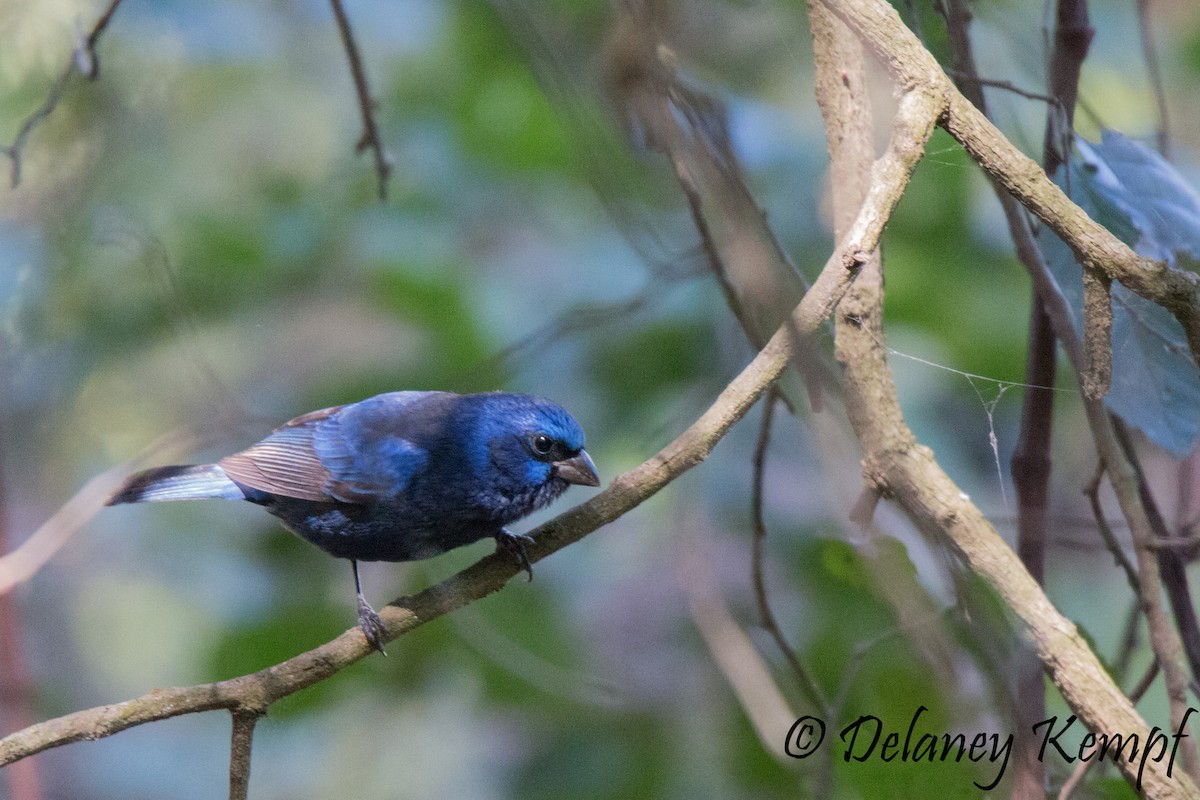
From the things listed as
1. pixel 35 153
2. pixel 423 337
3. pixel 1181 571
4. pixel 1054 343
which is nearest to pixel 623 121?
pixel 423 337

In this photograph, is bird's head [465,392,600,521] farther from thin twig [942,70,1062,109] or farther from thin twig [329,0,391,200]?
thin twig [942,70,1062,109]

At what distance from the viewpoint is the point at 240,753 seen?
7.27 ft

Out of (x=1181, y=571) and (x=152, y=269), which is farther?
(x=152, y=269)

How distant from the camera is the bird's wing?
3.15 metres

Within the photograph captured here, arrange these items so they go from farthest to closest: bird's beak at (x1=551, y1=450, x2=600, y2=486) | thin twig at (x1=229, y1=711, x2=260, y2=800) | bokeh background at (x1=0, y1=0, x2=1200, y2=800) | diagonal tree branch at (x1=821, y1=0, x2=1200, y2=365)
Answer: bokeh background at (x1=0, y1=0, x2=1200, y2=800)
bird's beak at (x1=551, y1=450, x2=600, y2=486)
thin twig at (x1=229, y1=711, x2=260, y2=800)
diagonal tree branch at (x1=821, y1=0, x2=1200, y2=365)

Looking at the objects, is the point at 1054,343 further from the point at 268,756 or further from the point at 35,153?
the point at 35,153

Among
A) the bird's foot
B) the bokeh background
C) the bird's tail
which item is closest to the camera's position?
the bird's foot

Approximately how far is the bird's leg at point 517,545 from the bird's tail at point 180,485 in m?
0.92

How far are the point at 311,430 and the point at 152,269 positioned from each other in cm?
95

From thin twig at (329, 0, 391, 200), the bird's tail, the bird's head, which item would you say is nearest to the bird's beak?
the bird's head

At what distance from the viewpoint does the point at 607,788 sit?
3479 mm

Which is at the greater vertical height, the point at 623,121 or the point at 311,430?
the point at 623,121
